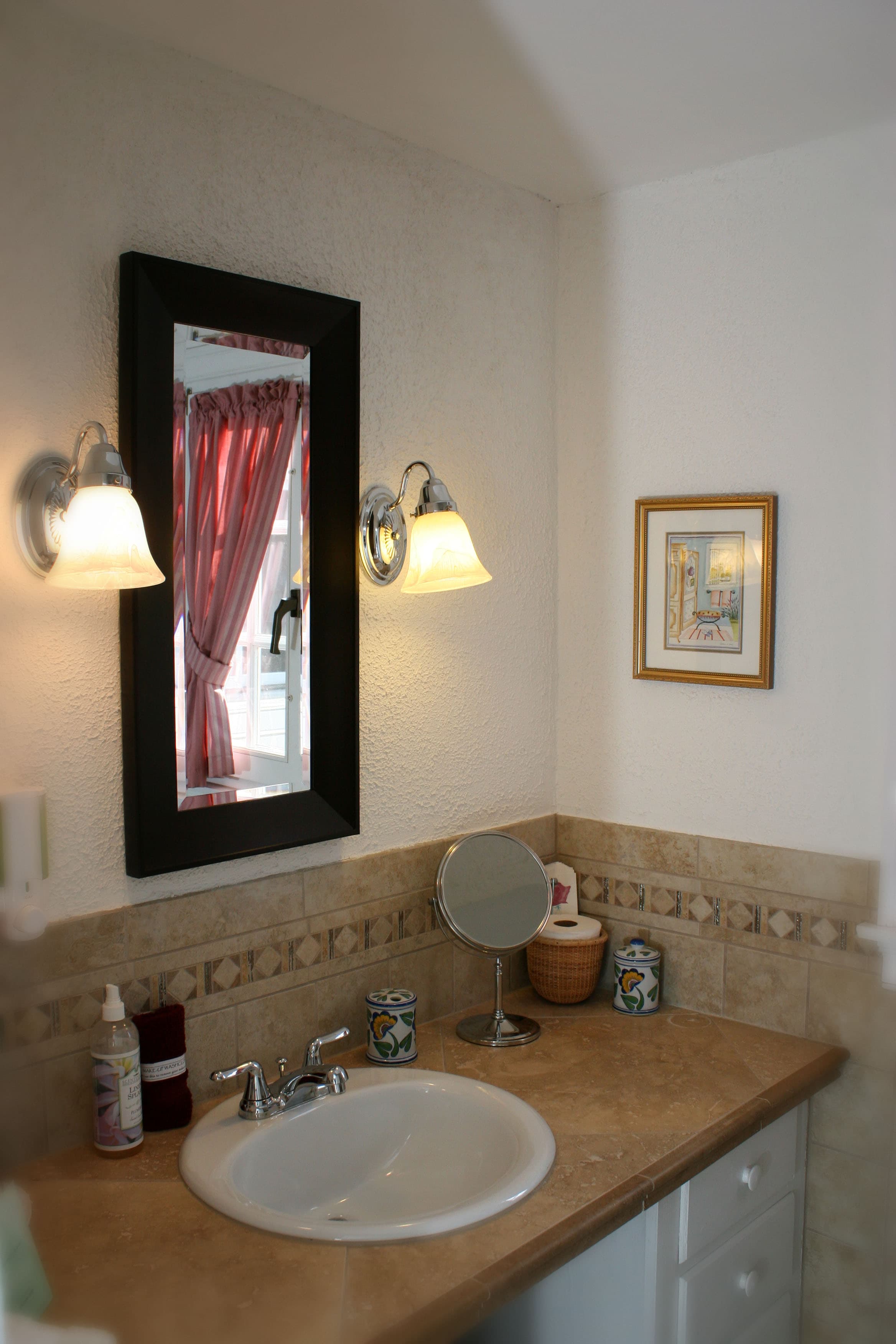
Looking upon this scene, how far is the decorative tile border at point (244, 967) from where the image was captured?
103 centimetres

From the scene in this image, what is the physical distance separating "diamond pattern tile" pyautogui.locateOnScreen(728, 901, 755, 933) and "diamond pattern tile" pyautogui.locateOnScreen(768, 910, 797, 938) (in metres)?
0.03

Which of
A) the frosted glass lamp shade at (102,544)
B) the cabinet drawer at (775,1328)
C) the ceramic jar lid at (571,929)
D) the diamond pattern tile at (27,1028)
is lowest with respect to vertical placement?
the cabinet drawer at (775,1328)

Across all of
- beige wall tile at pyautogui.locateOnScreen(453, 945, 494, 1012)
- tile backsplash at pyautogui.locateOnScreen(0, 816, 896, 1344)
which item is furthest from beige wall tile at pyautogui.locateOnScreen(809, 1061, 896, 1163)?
beige wall tile at pyautogui.locateOnScreen(453, 945, 494, 1012)

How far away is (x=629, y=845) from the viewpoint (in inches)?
60.2

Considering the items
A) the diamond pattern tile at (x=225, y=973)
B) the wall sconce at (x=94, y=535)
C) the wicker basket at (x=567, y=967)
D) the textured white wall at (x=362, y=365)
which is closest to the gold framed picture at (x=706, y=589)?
the textured white wall at (x=362, y=365)

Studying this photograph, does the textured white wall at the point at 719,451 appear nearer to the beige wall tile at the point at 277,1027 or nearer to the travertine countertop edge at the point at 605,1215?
the travertine countertop edge at the point at 605,1215

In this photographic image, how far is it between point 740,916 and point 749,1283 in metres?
0.44

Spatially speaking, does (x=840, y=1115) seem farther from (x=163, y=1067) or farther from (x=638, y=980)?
(x=163, y=1067)

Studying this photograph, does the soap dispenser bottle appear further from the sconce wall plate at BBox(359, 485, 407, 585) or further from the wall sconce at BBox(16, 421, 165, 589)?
the sconce wall plate at BBox(359, 485, 407, 585)

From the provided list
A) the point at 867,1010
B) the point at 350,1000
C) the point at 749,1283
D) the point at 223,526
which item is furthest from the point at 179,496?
the point at 749,1283

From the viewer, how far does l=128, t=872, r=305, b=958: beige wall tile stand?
3.59 ft

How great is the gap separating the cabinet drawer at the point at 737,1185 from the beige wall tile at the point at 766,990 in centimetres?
12

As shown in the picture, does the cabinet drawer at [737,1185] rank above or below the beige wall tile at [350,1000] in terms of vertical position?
below

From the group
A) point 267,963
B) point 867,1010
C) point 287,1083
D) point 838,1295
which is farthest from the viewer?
point 267,963
